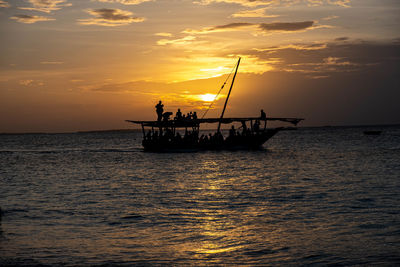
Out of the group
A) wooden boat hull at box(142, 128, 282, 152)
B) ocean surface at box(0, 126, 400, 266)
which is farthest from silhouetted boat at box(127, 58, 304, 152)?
ocean surface at box(0, 126, 400, 266)

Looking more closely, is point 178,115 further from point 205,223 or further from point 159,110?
point 205,223

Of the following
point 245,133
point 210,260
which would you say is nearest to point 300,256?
Answer: point 210,260

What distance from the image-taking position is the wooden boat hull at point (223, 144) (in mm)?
48938

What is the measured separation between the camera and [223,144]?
161 feet

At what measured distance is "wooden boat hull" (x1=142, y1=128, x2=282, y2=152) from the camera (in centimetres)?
4894

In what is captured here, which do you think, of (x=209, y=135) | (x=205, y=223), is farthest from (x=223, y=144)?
(x=205, y=223)

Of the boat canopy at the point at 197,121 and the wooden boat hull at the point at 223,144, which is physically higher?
the boat canopy at the point at 197,121

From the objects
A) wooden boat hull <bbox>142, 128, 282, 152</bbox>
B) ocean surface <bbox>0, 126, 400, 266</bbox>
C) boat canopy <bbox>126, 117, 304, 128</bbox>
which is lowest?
ocean surface <bbox>0, 126, 400, 266</bbox>

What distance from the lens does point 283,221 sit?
13.6 metres

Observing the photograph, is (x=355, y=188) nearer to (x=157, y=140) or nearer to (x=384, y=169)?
(x=384, y=169)

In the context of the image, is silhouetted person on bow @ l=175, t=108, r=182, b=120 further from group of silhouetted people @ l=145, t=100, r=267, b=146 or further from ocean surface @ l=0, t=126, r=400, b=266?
ocean surface @ l=0, t=126, r=400, b=266

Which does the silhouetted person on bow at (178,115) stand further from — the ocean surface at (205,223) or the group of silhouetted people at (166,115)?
the ocean surface at (205,223)

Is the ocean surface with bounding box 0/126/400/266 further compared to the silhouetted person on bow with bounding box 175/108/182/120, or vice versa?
the silhouetted person on bow with bounding box 175/108/182/120

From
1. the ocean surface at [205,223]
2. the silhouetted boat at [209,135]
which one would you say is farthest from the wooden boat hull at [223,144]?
the ocean surface at [205,223]
